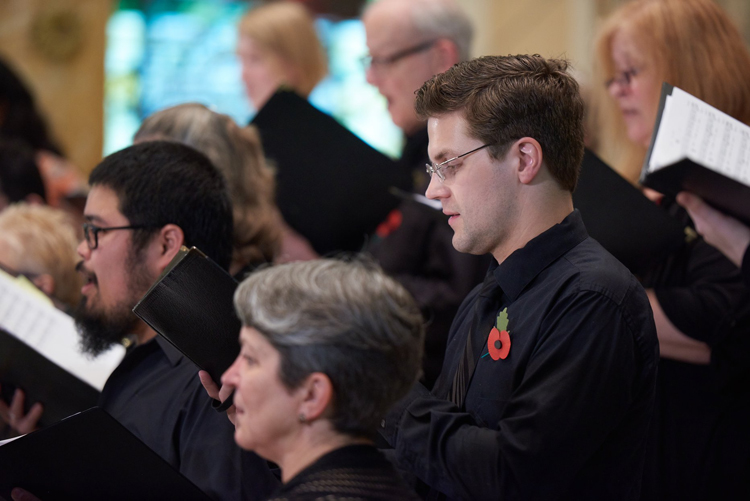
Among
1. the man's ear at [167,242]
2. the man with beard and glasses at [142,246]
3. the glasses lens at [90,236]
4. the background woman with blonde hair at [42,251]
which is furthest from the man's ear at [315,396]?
Result: the background woman with blonde hair at [42,251]

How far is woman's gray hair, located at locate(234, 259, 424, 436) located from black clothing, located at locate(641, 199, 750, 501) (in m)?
1.13

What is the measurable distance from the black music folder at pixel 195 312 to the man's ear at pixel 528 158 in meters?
0.69

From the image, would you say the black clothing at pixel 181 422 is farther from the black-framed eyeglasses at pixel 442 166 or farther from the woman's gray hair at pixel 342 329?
the black-framed eyeglasses at pixel 442 166

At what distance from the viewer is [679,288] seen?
240 centimetres

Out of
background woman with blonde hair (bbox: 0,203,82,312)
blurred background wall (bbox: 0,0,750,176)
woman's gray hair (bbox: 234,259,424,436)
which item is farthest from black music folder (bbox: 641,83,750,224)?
blurred background wall (bbox: 0,0,750,176)

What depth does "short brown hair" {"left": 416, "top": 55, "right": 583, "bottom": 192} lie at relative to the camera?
66.2 inches

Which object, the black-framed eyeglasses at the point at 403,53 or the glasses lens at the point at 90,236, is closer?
the glasses lens at the point at 90,236

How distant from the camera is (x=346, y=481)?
1433mm

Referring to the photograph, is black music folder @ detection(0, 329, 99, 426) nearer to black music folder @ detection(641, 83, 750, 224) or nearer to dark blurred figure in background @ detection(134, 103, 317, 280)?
dark blurred figure in background @ detection(134, 103, 317, 280)

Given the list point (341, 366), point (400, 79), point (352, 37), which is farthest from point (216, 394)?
point (352, 37)

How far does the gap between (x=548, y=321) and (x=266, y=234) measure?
147 cm

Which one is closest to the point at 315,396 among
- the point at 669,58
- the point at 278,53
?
the point at 669,58

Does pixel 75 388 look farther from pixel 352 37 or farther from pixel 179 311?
pixel 352 37

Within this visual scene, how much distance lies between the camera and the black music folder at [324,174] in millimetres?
3141
